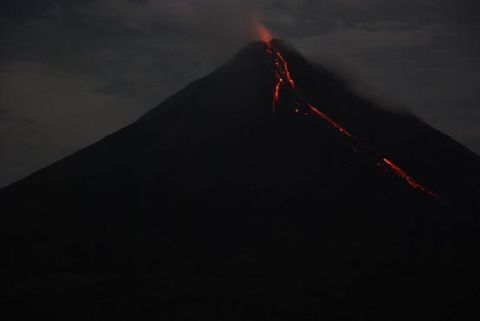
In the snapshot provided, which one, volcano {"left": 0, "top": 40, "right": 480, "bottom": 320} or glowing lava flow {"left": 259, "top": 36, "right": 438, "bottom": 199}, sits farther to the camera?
glowing lava flow {"left": 259, "top": 36, "right": 438, "bottom": 199}

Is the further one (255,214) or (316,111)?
(316,111)

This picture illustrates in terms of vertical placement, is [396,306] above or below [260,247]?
below

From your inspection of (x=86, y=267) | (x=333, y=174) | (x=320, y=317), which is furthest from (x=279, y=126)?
(x=320, y=317)

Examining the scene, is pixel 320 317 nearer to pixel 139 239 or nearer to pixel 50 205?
pixel 139 239

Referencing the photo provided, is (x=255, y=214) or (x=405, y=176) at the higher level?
(x=255, y=214)

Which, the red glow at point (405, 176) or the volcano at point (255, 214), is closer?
the volcano at point (255, 214)
